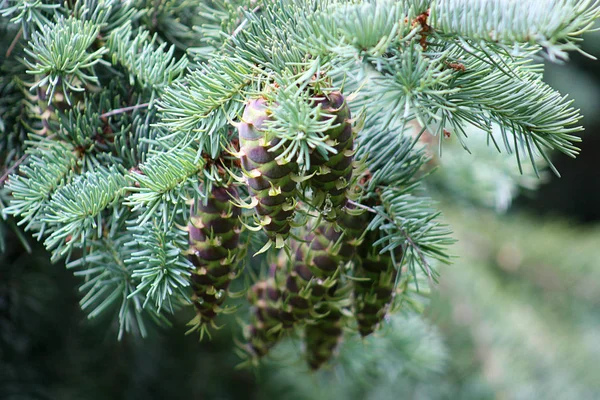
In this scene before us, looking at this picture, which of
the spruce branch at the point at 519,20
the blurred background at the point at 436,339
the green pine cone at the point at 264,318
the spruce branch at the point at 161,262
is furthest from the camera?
the blurred background at the point at 436,339

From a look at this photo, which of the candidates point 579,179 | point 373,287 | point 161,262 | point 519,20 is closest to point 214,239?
point 161,262

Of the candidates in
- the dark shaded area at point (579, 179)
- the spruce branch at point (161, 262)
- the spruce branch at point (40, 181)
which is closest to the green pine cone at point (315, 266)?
the spruce branch at point (161, 262)

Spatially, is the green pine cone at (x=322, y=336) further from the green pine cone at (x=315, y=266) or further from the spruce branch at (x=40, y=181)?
the spruce branch at (x=40, y=181)

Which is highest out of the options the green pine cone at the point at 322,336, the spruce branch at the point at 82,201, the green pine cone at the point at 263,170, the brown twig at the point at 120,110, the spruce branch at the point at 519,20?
the spruce branch at the point at 519,20

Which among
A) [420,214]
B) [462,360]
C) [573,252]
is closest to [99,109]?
[420,214]

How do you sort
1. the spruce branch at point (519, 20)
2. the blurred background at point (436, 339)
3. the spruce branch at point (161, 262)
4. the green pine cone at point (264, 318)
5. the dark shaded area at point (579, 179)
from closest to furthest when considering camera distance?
the spruce branch at point (519, 20)
the spruce branch at point (161, 262)
the green pine cone at point (264, 318)
the blurred background at point (436, 339)
the dark shaded area at point (579, 179)

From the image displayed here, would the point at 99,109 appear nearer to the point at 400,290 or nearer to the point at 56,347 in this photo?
the point at 400,290

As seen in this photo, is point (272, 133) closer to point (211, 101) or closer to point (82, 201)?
point (211, 101)
